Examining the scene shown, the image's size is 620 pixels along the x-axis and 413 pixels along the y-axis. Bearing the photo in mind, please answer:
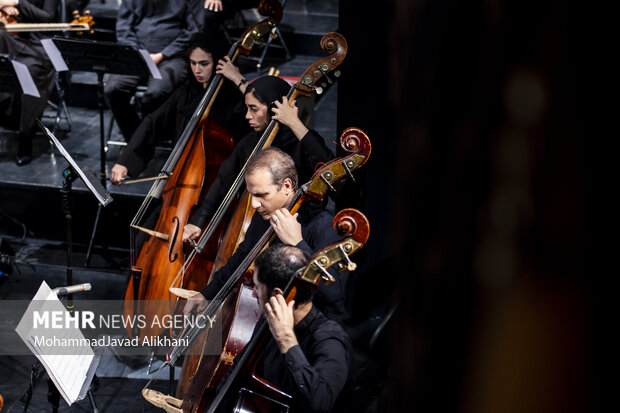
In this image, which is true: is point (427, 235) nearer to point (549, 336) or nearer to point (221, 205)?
point (549, 336)

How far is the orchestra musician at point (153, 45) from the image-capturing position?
16.2 feet

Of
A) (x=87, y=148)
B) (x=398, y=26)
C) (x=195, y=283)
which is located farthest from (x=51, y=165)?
(x=398, y=26)

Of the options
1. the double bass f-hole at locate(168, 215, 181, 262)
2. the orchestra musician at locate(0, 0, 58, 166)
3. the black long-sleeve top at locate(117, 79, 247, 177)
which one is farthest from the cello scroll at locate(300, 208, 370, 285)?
the orchestra musician at locate(0, 0, 58, 166)

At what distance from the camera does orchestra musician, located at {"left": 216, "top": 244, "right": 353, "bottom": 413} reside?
1.91 m

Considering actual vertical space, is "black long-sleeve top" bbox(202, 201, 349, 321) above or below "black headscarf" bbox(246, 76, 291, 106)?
below

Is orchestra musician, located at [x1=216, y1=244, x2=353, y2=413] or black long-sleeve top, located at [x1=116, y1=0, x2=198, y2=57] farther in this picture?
black long-sleeve top, located at [x1=116, y1=0, x2=198, y2=57]

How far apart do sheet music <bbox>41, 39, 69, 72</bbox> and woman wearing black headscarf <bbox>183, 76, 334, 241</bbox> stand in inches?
55.4

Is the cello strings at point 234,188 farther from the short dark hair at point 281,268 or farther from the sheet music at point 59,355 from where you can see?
the short dark hair at point 281,268

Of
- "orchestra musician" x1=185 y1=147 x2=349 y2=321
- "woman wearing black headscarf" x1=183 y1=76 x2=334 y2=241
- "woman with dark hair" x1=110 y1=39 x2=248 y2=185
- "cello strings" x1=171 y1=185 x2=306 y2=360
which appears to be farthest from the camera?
"woman with dark hair" x1=110 y1=39 x2=248 y2=185

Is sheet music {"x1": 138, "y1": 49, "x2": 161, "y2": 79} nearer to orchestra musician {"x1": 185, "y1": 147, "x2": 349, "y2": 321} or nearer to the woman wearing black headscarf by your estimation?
the woman wearing black headscarf

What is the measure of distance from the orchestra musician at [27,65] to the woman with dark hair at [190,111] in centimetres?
123

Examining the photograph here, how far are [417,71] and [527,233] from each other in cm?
8

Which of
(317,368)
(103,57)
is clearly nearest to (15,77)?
(103,57)

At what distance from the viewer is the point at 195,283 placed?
3514mm
